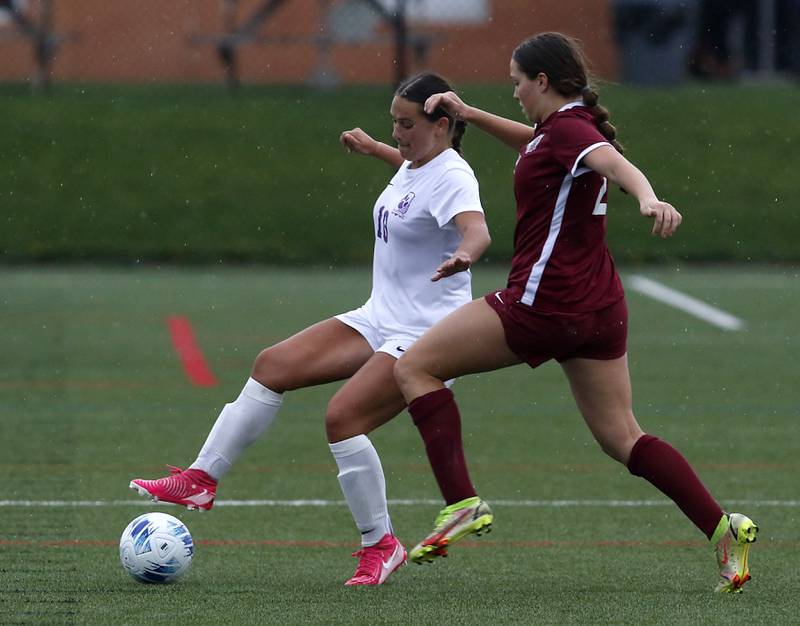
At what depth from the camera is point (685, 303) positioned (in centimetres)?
1648

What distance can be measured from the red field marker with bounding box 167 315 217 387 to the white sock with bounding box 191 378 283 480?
5396 millimetres

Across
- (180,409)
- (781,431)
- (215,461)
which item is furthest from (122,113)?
(215,461)

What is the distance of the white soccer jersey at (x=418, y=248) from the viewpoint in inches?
245

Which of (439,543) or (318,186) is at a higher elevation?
(439,543)

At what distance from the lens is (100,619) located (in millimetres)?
5418

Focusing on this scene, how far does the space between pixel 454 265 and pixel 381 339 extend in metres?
0.86

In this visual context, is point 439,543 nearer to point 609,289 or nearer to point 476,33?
point 609,289

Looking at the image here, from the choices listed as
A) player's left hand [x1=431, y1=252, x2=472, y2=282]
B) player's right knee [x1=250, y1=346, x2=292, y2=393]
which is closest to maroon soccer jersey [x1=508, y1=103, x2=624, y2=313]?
player's left hand [x1=431, y1=252, x2=472, y2=282]

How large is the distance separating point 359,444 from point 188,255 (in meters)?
14.4

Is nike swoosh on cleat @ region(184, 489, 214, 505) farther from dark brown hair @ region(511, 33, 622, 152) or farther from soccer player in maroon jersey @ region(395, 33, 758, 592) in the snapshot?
dark brown hair @ region(511, 33, 622, 152)

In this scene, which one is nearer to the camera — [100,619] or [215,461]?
[100,619]

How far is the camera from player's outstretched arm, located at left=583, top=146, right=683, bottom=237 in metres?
5.25

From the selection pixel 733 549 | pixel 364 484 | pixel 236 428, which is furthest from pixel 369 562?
pixel 733 549

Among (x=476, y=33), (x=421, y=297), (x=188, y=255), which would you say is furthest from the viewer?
(x=476, y=33)
